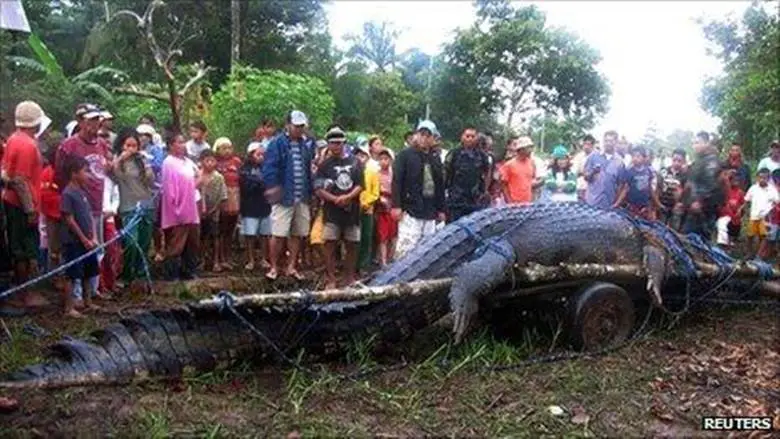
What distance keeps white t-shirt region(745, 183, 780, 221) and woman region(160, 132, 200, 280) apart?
6.86m

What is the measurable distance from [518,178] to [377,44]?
27.8 metres

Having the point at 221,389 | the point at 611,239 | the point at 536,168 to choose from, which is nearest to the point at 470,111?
the point at 536,168

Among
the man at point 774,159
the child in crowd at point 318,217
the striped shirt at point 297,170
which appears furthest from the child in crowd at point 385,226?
the man at point 774,159

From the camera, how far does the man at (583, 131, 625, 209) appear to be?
858 cm

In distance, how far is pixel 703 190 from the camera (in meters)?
7.38

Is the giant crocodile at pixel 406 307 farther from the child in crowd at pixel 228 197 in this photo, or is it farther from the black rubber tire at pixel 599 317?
the child in crowd at pixel 228 197

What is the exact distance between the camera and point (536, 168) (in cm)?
847

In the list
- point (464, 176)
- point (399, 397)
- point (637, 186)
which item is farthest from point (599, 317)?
point (637, 186)

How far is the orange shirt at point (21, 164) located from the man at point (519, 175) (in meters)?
4.49

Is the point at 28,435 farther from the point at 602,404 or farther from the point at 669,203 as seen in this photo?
the point at 669,203

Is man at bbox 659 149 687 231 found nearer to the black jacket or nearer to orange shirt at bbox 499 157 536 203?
orange shirt at bbox 499 157 536 203

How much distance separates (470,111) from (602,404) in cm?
2521

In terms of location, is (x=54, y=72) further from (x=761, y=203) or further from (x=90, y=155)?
(x=761, y=203)

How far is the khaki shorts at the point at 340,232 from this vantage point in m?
6.74
